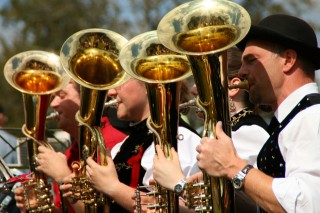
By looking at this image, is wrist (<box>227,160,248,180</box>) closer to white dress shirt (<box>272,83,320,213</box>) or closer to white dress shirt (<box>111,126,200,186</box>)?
white dress shirt (<box>272,83,320,213</box>)

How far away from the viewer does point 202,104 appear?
4.62m

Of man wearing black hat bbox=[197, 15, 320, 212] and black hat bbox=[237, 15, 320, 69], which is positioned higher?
black hat bbox=[237, 15, 320, 69]

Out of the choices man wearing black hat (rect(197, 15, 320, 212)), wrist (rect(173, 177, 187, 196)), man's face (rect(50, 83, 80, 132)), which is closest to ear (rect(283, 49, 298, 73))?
man wearing black hat (rect(197, 15, 320, 212))

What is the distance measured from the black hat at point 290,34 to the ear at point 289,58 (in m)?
0.02

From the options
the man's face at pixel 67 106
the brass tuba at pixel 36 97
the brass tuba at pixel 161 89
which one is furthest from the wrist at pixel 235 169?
the man's face at pixel 67 106

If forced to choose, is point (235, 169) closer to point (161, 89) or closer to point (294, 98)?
point (294, 98)

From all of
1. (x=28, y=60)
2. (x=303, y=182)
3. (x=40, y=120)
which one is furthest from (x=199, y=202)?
(x=28, y=60)

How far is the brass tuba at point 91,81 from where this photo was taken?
586cm

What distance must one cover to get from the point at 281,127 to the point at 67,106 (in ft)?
8.69

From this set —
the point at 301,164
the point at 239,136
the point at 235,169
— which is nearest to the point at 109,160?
the point at 239,136

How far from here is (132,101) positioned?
5.93m

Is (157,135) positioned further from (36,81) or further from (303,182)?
(36,81)

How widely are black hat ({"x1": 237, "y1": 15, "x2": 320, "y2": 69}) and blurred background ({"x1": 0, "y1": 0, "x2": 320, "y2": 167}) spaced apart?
67.0 feet

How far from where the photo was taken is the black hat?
465cm
